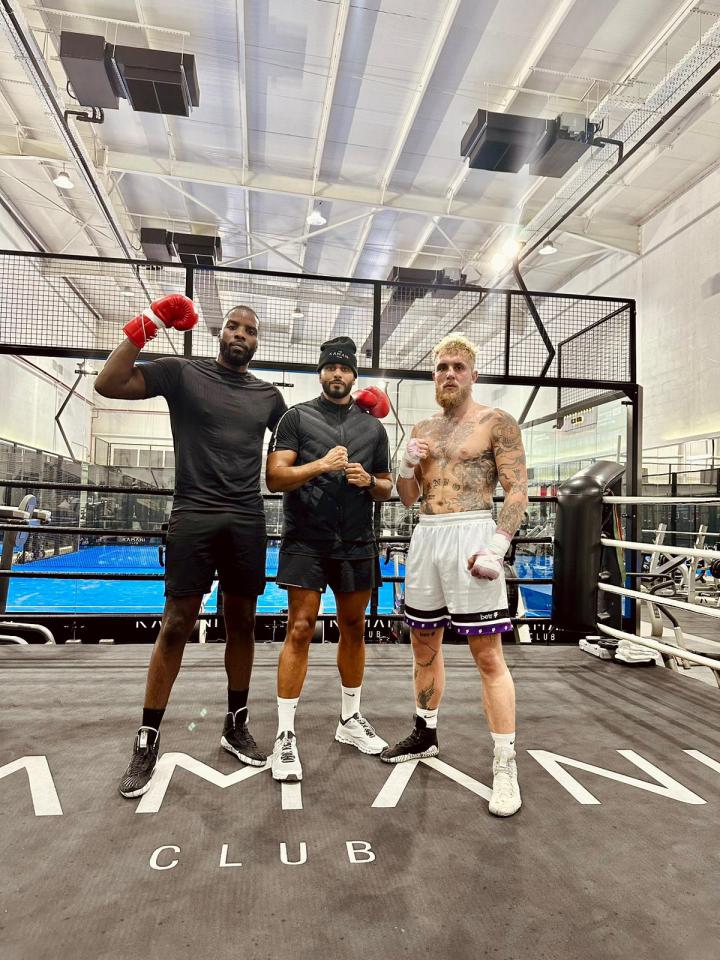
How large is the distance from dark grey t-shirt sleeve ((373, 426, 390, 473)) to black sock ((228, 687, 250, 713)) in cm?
94

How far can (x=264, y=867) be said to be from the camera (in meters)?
→ 1.38

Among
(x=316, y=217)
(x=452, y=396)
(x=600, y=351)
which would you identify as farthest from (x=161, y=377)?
(x=316, y=217)

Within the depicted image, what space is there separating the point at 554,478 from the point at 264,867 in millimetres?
8810

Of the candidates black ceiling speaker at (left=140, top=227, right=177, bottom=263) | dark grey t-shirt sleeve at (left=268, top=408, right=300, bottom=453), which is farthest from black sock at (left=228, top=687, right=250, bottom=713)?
black ceiling speaker at (left=140, top=227, right=177, bottom=263)

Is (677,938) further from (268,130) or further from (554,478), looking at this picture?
(554,478)

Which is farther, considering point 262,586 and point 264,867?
point 262,586

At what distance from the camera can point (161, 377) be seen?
6.53ft

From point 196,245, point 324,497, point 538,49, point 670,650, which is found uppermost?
point 538,49

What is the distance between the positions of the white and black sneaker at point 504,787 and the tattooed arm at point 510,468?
691 mm

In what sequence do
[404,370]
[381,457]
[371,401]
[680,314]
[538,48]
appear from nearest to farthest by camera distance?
[381,457], [371,401], [404,370], [538,48], [680,314]

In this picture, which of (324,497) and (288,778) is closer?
(288,778)

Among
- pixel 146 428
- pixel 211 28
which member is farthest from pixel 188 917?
pixel 146 428

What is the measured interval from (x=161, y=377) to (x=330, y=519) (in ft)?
2.50

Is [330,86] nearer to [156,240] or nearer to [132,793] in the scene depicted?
[156,240]
